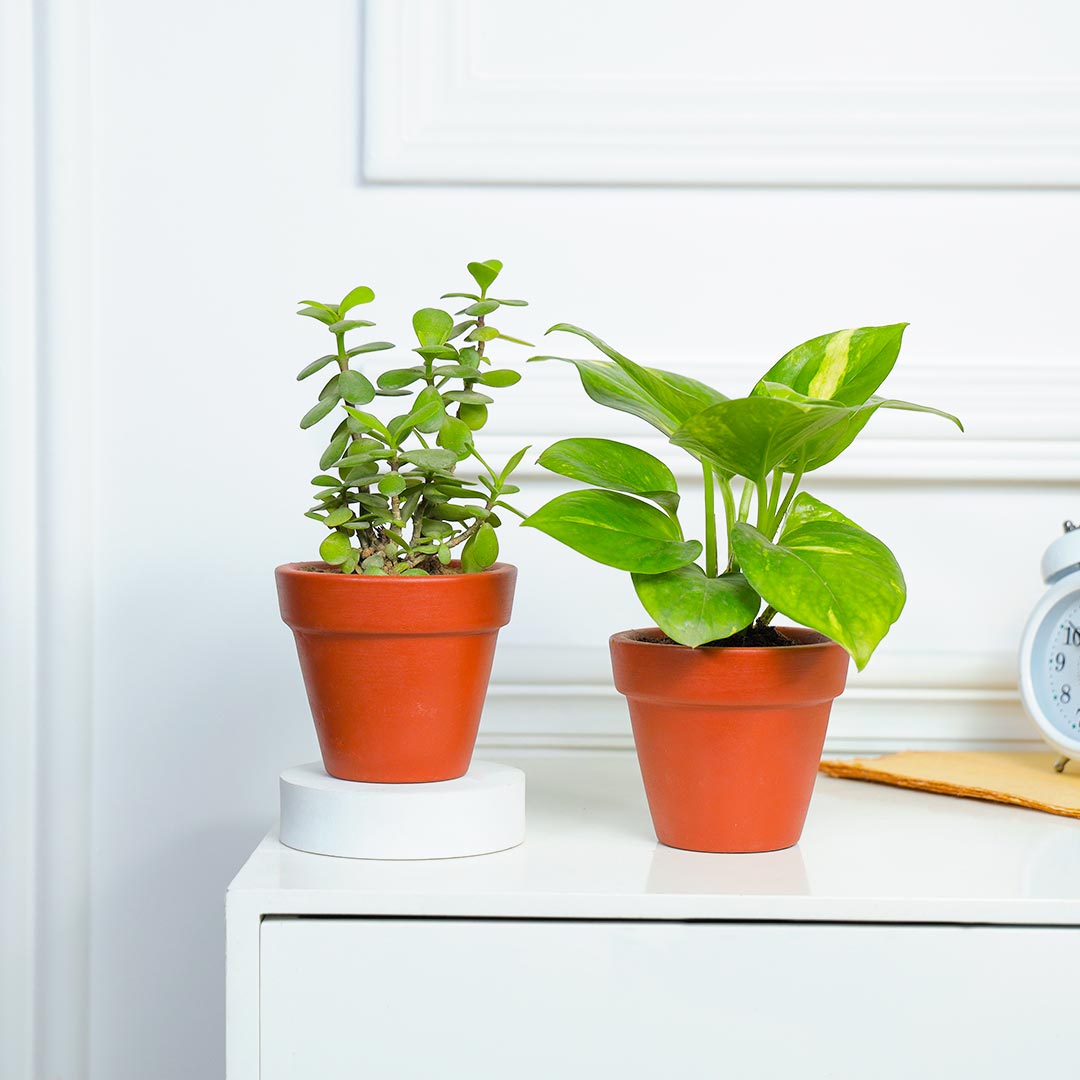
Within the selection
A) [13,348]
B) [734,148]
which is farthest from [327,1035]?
[734,148]

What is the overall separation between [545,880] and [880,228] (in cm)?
68

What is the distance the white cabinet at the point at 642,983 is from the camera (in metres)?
0.60

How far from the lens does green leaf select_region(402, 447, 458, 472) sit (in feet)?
2.21

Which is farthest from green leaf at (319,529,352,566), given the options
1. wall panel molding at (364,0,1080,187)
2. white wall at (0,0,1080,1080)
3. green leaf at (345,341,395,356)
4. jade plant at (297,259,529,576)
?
wall panel molding at (364,0,1080,187)

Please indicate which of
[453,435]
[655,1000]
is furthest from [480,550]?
[655,1000]

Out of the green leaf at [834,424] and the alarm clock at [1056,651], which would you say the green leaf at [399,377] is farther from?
the alarm clock at [1056,651]

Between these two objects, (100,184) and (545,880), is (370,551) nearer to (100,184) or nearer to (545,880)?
(545,880)

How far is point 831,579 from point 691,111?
1.82 ft

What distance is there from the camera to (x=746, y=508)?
711 mm

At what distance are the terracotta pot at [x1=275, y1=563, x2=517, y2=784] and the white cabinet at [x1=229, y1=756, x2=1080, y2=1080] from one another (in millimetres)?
105

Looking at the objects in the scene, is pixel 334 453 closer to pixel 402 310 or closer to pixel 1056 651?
pixel 402 310

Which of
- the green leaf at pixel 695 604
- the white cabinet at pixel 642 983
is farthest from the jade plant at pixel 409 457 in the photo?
the white cabinet at pixel 642 983

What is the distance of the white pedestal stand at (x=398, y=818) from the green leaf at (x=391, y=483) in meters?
0.18

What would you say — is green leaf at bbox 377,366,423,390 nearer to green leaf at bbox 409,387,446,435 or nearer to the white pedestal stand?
green leaf at bbox 409,387,446,435
